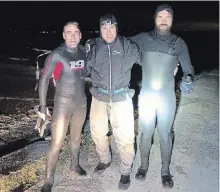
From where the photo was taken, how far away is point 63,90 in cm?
379

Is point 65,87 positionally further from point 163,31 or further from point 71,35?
point 163,31

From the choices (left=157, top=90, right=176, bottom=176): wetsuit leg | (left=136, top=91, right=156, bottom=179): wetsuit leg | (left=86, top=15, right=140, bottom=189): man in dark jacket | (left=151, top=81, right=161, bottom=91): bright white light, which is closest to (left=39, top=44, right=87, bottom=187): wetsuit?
(left=86, top=15, right=140, bottom=189): man in dark jacket

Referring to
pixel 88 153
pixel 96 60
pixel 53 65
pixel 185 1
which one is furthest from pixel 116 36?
pixel 185 1

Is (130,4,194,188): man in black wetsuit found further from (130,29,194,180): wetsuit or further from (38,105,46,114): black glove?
(38,105,46,114): black glove

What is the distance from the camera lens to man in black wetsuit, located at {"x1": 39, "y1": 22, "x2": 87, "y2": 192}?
3.64m

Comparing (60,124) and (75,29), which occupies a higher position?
(75,29)

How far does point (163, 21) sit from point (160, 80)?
0.69 metres

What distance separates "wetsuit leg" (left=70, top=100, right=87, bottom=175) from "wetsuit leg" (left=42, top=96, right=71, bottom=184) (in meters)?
0.13

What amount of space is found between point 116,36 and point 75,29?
1.56 feet

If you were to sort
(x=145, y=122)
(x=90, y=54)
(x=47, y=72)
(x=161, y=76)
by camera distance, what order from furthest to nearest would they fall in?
(x=145, y=122)
(x=161, y=76)
(x=90, y=54)
(x=47, y=72)

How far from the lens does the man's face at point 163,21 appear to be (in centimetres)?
378

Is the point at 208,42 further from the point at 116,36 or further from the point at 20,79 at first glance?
the point at 116,36

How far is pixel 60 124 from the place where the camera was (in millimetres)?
3789

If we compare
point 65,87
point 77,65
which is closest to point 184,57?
point 77,65
